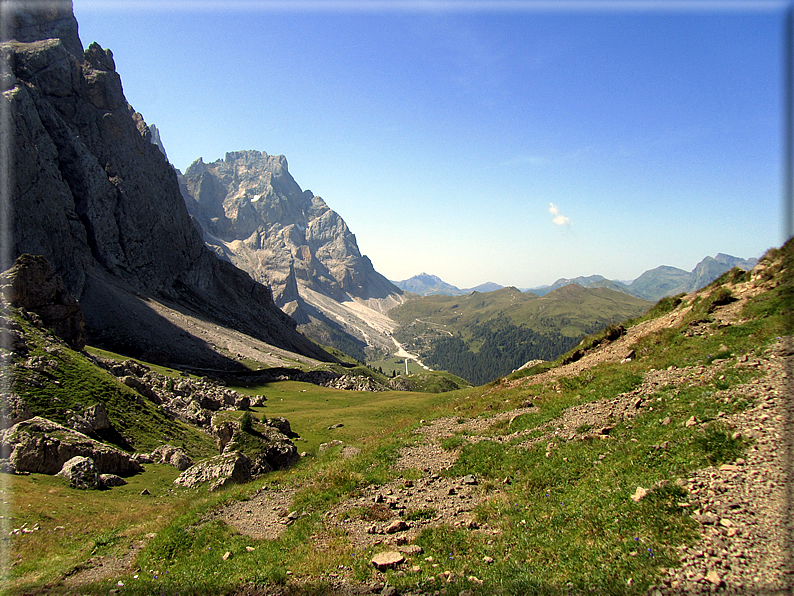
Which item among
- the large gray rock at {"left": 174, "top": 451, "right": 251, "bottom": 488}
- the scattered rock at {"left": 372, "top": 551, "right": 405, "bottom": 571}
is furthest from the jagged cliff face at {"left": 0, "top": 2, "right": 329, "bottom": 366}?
the scattered rock at {"left": 372, "top": 551, "right": 405, "bottom": 571}

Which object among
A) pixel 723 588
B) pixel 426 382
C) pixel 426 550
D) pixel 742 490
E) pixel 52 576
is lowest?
pixel 426 382

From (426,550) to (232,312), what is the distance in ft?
570

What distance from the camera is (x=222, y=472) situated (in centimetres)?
2316

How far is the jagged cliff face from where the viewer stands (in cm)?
10744

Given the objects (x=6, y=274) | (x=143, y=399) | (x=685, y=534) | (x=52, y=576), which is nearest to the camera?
(x=685, y=534)

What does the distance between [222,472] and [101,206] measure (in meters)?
158

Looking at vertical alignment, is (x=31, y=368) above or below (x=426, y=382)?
above

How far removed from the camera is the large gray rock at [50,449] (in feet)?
64.9

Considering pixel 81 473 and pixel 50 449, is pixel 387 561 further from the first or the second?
pixel 50 449

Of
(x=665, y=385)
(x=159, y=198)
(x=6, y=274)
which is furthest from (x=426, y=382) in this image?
(x=665, y=385)

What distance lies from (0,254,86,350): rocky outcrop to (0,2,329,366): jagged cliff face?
58088 millimetres

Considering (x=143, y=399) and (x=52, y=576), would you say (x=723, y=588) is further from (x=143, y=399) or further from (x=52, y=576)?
(x=143, y=399)

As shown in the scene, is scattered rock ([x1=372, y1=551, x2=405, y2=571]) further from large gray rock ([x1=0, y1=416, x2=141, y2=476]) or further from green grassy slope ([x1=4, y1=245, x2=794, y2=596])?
large gray rock ([x1=0, y1=416, x2=141, y2=476])

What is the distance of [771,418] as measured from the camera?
10.8 m
